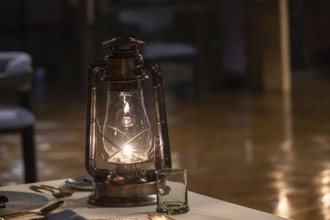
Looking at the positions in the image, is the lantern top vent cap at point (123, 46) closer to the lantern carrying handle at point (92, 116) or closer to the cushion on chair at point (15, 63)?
the lantern carrying handle at point (92, 116)

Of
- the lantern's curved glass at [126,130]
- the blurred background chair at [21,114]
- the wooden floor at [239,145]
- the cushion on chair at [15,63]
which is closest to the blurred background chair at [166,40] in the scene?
the wooden floor at [239,145]

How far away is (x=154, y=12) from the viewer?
704 centimetres

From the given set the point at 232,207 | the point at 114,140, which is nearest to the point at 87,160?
the point at 114,140

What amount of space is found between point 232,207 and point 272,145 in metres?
3.10

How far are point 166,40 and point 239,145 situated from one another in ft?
8.21

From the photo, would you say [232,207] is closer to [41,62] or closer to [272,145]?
[272,145]

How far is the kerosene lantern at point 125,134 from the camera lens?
1.66 meters

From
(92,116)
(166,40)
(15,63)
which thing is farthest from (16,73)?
(166,40)

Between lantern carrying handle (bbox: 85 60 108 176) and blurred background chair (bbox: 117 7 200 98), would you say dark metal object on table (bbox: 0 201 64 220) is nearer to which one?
lantern carrying handle (bbox: 85 60 108 176)

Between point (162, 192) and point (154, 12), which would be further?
point (154, 12)

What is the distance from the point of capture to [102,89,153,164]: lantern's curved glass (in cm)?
168

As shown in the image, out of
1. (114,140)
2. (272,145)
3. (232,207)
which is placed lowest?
(272,145)

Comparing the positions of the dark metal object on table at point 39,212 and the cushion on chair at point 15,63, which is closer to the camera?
the dark metal object on table at point 39,212

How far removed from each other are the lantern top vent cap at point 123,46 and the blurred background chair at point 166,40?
16.8 feet
